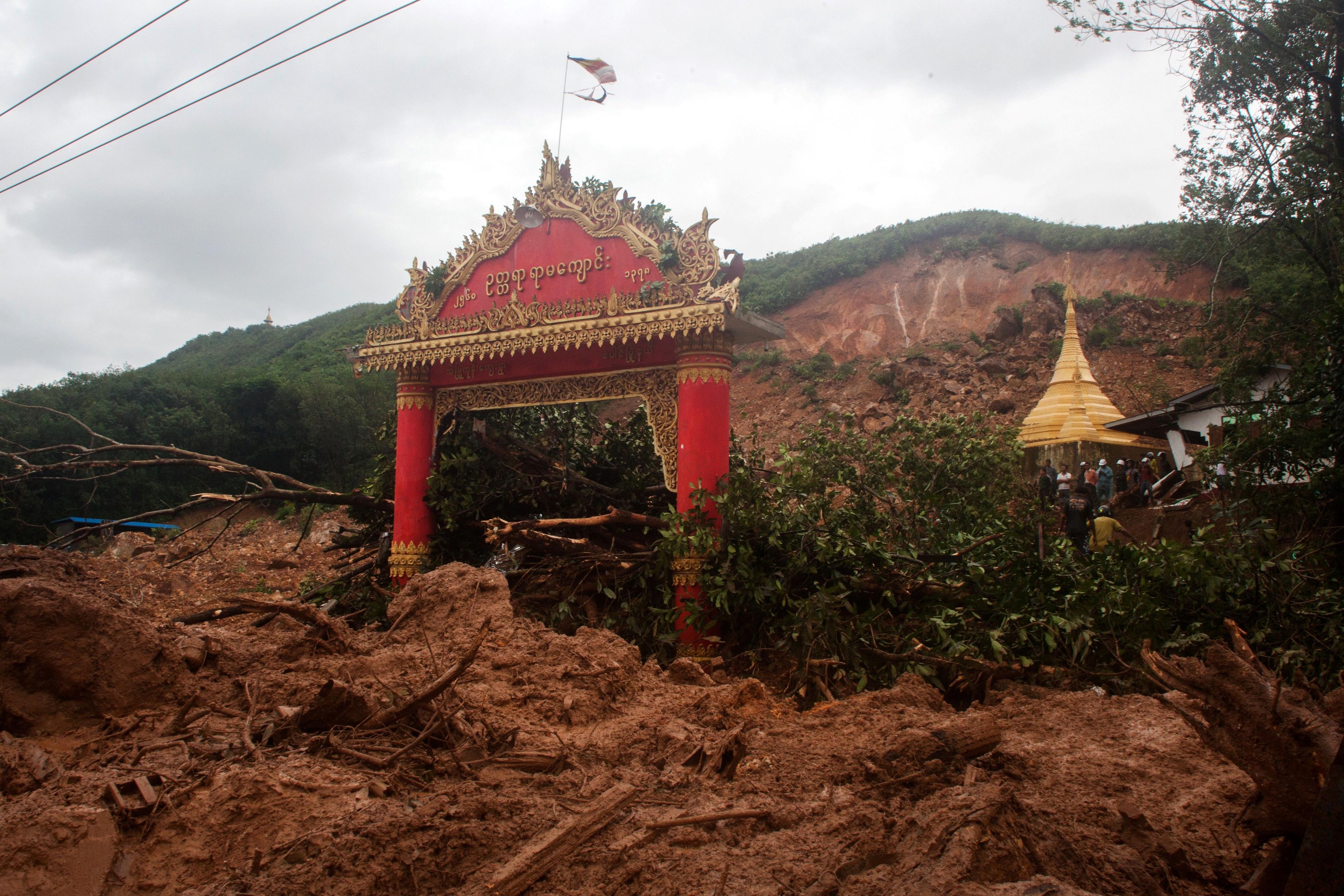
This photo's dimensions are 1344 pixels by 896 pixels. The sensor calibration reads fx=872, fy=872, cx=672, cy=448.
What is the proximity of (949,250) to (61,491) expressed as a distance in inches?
1693

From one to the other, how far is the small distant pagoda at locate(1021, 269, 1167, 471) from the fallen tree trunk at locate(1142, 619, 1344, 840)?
19932 millimetres

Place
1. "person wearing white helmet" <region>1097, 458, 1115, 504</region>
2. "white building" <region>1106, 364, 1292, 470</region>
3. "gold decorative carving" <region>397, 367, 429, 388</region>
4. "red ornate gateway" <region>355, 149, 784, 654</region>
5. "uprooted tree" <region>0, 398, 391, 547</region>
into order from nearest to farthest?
"red ornate gateway" <region>355, 149, 784, 654</region>, "uprooted tree" <region>0, 398, 391, 547</region>, "gold decorative carving" <region>397, 367, 429, 388</region>, "person wearing white helmet" <region>1097, 458, 1115, 504</region>, "white building" <region>1106, 364, 1292, 470</region>

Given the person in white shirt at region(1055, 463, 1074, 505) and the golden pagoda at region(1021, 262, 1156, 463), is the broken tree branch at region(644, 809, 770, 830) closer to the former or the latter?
the person in white shirt at region(1055, 463, 1074, 505)

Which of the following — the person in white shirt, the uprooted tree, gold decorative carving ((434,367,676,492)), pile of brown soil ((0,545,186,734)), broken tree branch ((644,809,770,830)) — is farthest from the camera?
the person in white shirt

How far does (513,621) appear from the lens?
6.02 meters

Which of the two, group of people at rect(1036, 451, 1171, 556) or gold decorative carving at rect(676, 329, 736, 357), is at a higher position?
gold decorative carving at rect(676, 329, 736, 357)

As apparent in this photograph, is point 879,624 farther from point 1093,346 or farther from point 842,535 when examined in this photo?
point 1093,346

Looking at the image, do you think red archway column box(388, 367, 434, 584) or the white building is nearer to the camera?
red archway column box(388, 367, 434, 584)

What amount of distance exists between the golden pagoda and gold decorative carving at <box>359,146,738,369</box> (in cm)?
1663

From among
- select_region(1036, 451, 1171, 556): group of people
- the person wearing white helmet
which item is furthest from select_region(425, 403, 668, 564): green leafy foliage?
the person wearing white helmet

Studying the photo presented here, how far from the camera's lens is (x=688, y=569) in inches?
307

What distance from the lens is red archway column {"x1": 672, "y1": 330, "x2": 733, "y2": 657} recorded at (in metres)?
7.81

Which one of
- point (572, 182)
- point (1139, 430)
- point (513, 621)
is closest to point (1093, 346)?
point (1139, 430)

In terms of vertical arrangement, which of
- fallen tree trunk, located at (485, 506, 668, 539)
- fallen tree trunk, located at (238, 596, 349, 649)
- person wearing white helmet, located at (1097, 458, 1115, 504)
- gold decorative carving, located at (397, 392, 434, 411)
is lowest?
person wearing white helmet, located at (1097, 458, 1115, 504)
